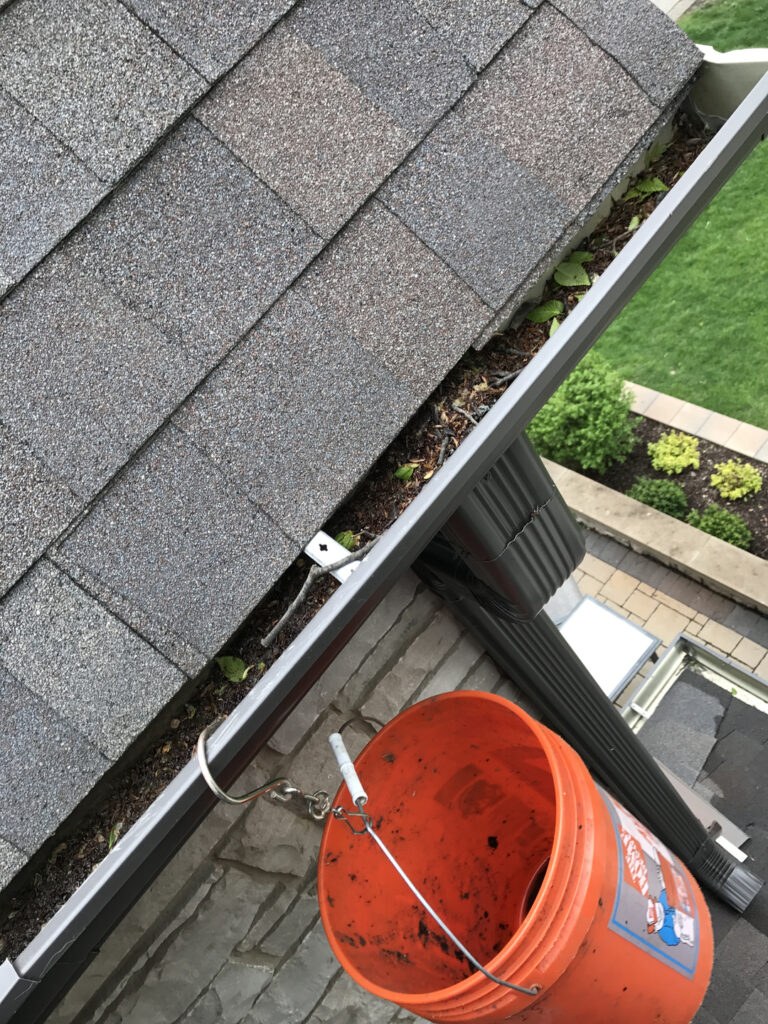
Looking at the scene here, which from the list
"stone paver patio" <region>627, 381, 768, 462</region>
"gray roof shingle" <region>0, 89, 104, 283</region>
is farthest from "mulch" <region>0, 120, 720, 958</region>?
"stone paver patio" <region>627, 381, 768, 462</region>

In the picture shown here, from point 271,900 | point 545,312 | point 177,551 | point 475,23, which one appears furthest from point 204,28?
point 271,900

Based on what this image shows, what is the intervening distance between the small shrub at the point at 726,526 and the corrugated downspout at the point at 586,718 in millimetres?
2727

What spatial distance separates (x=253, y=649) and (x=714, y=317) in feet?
21.8

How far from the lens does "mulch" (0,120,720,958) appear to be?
190 centimetres

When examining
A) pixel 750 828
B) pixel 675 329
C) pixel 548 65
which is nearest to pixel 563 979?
pixel 548 65

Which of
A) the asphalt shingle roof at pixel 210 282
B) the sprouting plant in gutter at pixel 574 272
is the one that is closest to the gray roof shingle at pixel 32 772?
the asphalt shingle roof at pixel 210 282

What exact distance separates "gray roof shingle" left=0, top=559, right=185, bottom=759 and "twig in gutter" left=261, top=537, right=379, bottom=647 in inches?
11.7

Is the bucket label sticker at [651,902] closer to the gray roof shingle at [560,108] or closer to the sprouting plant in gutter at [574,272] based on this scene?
the sprouting plant in gutter at [574,272]

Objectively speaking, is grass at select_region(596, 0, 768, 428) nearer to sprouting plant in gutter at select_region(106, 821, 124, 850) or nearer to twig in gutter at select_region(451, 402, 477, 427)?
twig in gutter at select_region(451, 402, 477, 427)

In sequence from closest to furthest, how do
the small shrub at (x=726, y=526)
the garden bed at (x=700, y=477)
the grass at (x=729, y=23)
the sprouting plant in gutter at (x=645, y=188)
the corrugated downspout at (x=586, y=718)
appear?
the sprouting plant in gutter at (x=645, y=188) < the corrugated downspout at (x=586, y=718) < the small shrub at (x=726, y=526) < the garden bed at (x=700, y=477) < the grass at (x=729, y=23)

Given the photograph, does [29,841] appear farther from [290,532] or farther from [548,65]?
[548,65]

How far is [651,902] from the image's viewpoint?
2010 millimetres

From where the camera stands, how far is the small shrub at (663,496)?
256 inches

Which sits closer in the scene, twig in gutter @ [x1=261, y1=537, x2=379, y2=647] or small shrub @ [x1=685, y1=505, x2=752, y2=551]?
twig in gutter @ [x1=261, y1=537, x2=379, y2=647]
